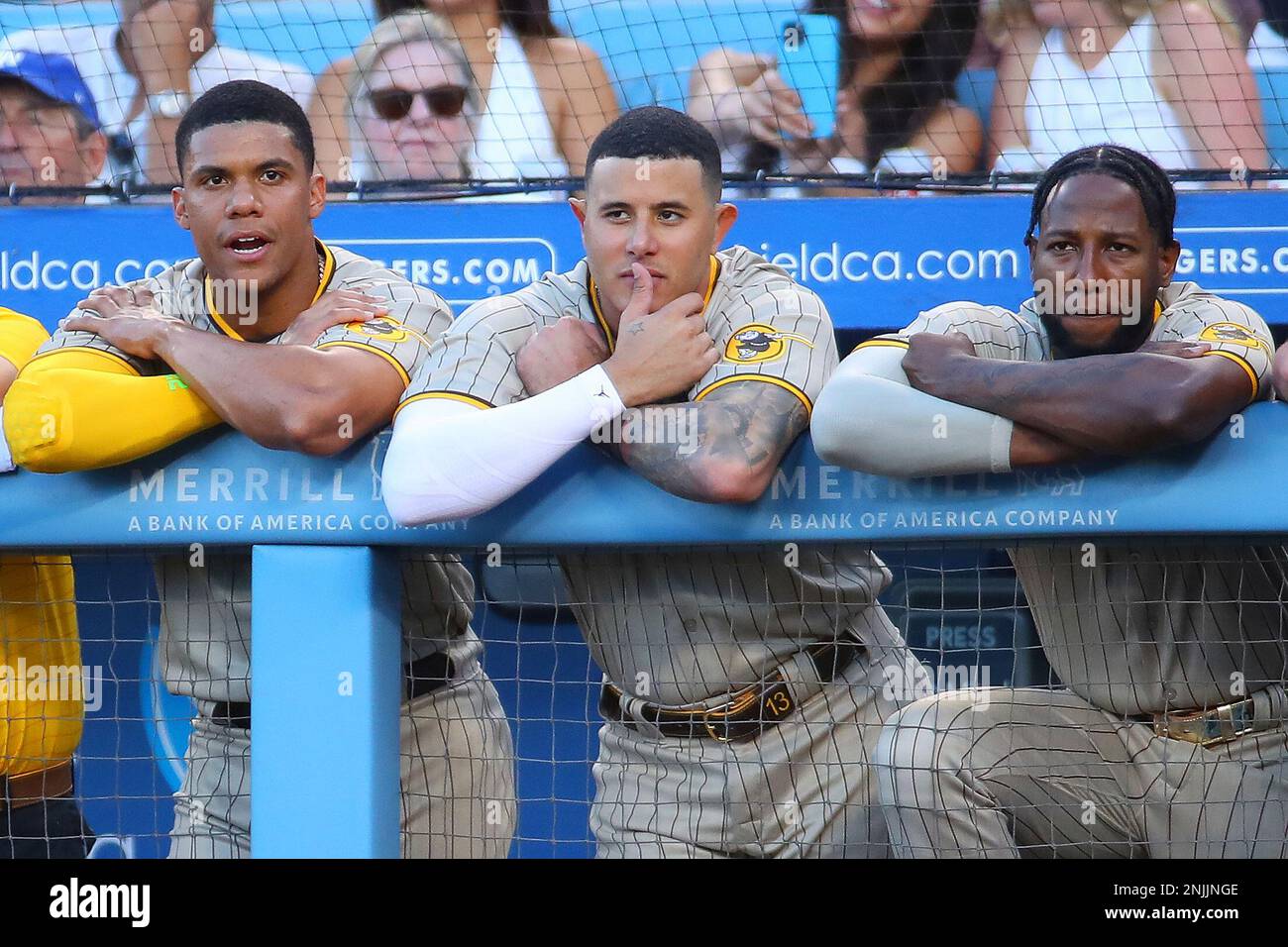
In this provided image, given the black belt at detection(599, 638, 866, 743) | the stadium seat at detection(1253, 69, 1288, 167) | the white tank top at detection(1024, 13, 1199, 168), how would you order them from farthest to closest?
the white tank top at detection(1024, 13, 1199, 168)
the stadium seat at detection(1253, 69, 1288, 167)
the black belt at detection(599, 638, 866, 743)

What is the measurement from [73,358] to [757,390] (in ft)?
2.64

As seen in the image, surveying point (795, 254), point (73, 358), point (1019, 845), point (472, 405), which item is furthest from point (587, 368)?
point (795, 254)

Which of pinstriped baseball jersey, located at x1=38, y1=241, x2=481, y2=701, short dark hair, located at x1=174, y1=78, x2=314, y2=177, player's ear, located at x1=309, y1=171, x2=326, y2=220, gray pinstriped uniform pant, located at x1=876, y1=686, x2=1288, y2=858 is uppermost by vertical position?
short dark hair, located at x1=174, y1=78, x2=314, y2=177

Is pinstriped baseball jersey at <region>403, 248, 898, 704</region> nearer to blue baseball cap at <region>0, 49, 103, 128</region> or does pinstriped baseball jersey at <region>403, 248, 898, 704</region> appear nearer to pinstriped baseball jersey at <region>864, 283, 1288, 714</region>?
pinstriped baseball jersey at <region>864, 283, 1288, 714</region>

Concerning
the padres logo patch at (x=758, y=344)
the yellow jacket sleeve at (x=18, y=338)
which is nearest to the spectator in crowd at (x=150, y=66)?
the yellow jacket sleeve at (x=18, y=338)

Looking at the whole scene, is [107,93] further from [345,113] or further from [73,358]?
[73,358]

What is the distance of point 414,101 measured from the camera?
328 centimetres

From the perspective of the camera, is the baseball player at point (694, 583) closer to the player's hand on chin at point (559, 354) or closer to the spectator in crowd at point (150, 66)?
the player's hand on chin at point (559, 354)

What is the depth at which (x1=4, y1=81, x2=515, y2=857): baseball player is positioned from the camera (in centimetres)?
163

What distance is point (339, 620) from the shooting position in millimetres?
1615

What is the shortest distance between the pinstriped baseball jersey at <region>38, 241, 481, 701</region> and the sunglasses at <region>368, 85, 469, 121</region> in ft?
4.09

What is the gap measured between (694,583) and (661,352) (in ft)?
0.96

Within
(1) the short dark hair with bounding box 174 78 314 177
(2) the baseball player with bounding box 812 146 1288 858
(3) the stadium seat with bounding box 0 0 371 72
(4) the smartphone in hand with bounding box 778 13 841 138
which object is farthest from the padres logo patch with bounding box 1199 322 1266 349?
(3) the stadium seat with bounding box 0 0 371 72

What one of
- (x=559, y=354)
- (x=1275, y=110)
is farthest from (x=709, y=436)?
(x=1275, y=110)
